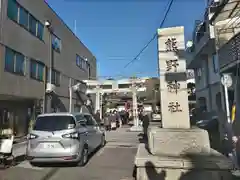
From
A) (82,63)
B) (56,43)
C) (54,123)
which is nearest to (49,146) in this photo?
(54,123)

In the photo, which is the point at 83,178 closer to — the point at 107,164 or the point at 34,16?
the point at 107,164

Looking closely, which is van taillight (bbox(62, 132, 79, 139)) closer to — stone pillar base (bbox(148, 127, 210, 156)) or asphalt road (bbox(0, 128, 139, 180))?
asphalt road (bbox(0, 128, 139, 180))

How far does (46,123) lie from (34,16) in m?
10.5

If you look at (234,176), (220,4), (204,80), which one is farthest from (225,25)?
(234,176)

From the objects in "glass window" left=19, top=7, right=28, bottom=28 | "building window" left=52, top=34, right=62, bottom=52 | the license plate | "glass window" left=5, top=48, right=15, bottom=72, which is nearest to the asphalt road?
the license plate

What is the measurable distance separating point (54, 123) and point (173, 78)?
162 inches

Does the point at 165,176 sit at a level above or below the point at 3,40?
below

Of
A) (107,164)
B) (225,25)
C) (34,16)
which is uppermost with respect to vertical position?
(34,16)

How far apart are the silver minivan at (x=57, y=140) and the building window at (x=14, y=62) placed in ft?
20.1

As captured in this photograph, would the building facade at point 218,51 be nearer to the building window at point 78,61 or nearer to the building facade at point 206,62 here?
the building facade at point 206,62

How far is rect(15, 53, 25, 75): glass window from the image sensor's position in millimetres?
14173

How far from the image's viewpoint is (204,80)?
67.2ft

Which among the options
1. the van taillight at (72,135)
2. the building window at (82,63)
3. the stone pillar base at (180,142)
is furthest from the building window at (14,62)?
the building window at (82,63)

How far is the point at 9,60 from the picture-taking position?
13227mm
